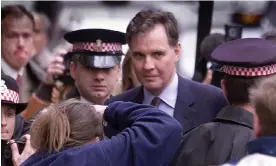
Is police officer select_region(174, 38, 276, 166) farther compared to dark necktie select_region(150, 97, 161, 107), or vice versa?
dark necktie select_region(150, 97, 161, 107)

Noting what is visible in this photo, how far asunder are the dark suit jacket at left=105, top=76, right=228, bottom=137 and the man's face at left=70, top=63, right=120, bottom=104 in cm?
40

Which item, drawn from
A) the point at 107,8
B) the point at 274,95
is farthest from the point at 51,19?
the point at 274,95

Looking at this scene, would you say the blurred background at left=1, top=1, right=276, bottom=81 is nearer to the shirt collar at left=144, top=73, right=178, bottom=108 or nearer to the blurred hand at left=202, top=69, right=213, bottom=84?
the blurred hand at left=202, top=69, right=213, bottom=84

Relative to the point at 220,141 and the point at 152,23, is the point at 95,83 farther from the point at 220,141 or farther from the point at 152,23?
the point at 220,141

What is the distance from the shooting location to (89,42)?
16.6 feet

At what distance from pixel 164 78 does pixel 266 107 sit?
5.50ft

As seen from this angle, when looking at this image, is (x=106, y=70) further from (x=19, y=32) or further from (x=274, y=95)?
(x=274, y=95)

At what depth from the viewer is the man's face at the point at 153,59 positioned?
447cm

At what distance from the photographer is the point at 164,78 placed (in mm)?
4496

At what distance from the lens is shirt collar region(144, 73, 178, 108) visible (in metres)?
4.53

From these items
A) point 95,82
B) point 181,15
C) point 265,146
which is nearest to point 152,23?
point 95,82

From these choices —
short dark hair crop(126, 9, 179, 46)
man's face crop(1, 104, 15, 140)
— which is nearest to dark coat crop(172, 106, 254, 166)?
man's face crop(1, 104, 15, 140)

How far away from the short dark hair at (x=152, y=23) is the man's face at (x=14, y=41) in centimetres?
160

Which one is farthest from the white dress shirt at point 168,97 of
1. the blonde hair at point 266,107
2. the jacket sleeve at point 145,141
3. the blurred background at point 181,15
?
the blurred background at point 181,15
